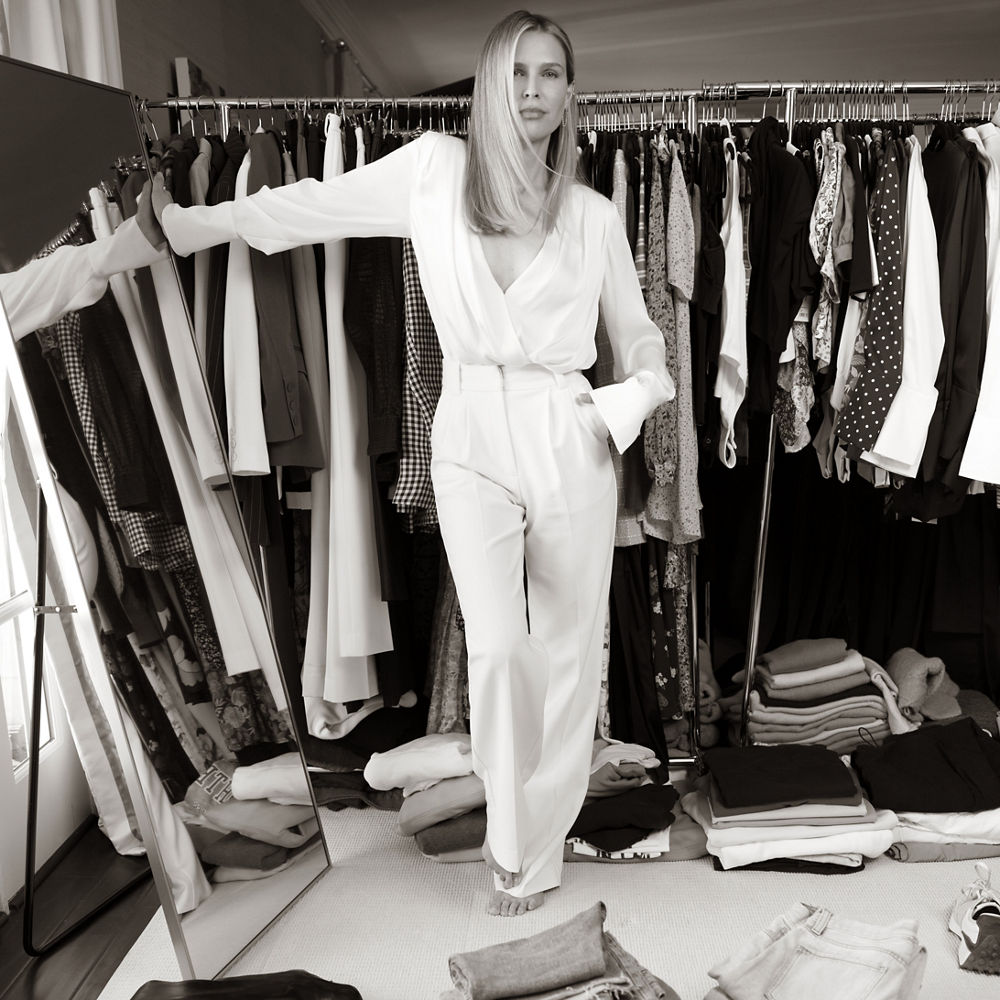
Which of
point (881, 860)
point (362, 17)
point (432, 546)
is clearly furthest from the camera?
point (362, 17)

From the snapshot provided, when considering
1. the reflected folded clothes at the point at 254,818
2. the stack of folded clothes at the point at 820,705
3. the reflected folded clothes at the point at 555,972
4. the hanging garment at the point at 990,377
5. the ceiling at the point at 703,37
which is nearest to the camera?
the reflected folded clothes at the point at 555,972

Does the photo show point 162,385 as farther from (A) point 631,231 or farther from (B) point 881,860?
(B) point 881,860

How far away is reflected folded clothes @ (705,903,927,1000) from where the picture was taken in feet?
5.13

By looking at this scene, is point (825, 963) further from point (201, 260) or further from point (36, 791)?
point (201, 260)

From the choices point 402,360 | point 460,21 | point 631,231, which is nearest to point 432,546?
point 402,360

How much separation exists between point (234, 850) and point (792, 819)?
1.27 m

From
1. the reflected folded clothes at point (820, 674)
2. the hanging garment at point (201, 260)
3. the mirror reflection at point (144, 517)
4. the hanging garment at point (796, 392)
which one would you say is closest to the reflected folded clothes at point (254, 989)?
the mirror reflection at point (144, 517)

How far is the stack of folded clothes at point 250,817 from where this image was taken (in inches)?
78.3

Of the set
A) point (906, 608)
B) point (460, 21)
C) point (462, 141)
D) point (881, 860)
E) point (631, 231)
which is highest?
point (460, 21)

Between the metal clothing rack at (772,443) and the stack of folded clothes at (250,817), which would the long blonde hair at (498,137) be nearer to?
the metal clothing rack at (772,443)

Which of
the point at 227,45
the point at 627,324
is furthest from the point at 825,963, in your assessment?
the point at 227,45

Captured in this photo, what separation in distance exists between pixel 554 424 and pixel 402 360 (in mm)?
549

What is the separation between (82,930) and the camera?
2125 millimetres

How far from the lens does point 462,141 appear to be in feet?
7.11
